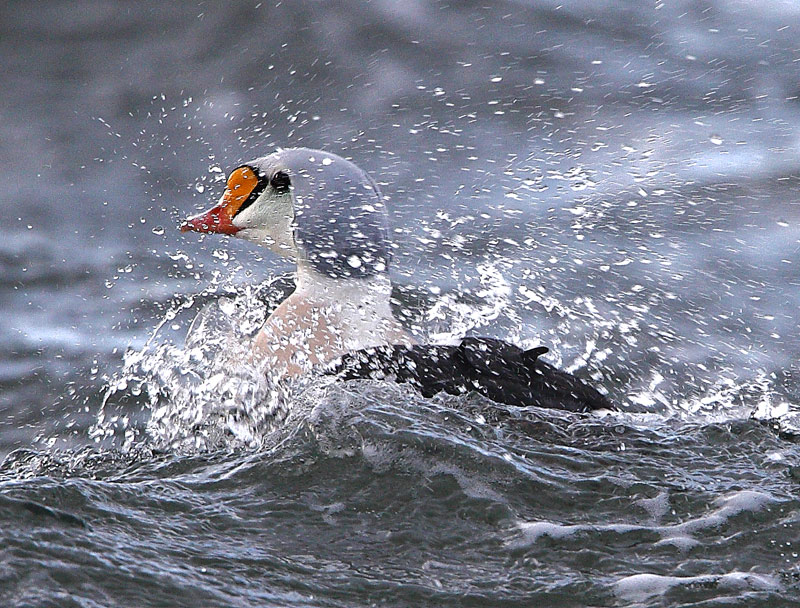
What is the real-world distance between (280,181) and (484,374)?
136cm

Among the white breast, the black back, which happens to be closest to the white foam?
the black back

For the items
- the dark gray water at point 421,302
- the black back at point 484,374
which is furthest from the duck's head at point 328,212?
the black back at point 484,374

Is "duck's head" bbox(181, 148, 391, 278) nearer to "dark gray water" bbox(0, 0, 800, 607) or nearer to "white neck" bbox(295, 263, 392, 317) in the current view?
"white neck" bbox(295, 263, 392, 317)

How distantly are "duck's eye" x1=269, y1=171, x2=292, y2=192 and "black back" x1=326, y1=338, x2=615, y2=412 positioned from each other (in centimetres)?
106

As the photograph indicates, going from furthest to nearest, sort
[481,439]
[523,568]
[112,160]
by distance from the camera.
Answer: [112,160] < [481,439] < [523,568]

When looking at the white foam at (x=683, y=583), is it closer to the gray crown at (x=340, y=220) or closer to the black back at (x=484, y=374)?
the black back at (x=484, y=374)

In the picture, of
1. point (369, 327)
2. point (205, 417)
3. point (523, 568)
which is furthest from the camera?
point (369, 327)

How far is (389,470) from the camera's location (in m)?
2.66

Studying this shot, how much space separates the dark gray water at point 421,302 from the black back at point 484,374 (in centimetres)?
10

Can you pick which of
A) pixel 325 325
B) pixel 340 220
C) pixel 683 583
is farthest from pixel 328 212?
pixel 683 583

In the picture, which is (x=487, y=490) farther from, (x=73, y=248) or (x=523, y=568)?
(x=73, y=248)

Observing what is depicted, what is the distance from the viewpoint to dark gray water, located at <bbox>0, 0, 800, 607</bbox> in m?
2.33

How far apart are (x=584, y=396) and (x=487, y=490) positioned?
741 mm

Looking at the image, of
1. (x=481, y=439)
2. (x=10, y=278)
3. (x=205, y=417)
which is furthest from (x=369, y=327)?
(x=10, y=278)
